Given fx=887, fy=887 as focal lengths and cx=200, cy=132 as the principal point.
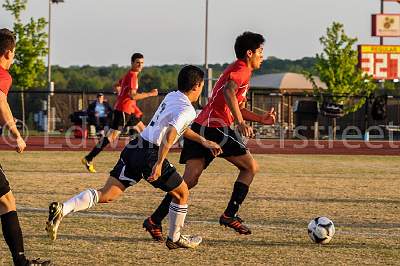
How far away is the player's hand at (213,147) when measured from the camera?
8336 mm

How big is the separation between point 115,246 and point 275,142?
26.1 m

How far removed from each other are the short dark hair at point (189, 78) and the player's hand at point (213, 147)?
61 cm

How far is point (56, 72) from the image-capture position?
11862 centimetres

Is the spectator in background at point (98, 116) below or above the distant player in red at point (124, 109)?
below

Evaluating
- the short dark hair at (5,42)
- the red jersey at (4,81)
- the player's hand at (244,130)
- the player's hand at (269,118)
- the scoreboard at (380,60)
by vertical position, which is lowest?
the player's hand at (244,130)

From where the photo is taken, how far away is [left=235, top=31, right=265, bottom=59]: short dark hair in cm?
951

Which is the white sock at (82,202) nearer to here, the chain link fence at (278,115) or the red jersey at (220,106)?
the red jersey at (220,106)

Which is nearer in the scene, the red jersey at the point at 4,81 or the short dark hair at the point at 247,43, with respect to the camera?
the red jersey at the point at 4,81

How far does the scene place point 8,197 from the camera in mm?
6941

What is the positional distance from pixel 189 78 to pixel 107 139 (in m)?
9.26

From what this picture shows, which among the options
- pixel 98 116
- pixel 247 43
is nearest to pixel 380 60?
pixel 98 116

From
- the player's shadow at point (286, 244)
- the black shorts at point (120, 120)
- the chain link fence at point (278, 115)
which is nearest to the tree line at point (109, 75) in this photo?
the chain link fence at point (278, 115)

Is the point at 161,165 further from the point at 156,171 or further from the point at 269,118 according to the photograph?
the point at 269,118

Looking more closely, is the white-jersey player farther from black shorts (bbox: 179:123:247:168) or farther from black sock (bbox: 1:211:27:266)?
black shorts (bbox: 179:123:247:168)
